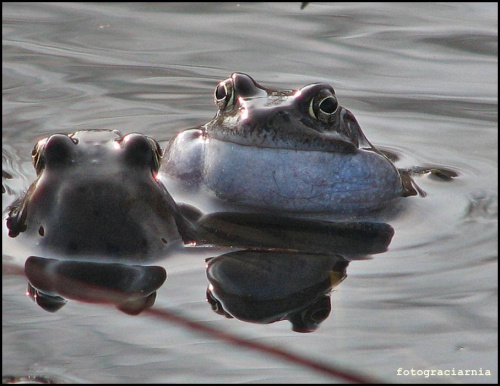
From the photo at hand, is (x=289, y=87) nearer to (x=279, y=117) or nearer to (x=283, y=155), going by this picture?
(x=283, y=155)

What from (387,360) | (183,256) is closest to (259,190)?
(183,256)

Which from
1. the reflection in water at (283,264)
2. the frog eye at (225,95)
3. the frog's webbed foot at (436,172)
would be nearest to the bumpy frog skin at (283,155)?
the frog eye at (225,95)

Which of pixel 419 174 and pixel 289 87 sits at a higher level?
pixel 419 174

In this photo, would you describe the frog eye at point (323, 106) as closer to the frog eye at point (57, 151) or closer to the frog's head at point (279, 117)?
the frog's head at point (279, 117)

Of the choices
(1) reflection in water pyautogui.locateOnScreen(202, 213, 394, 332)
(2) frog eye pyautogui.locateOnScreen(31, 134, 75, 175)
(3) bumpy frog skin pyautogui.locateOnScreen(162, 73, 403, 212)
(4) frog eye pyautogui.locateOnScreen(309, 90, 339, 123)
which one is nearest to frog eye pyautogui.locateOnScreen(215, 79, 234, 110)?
(3) bumpy frog skin pyautogui.locateOnScreen(162, 73, 403, 212)

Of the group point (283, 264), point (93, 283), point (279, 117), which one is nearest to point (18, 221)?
point (93, 283)

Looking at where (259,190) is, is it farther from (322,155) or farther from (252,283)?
(252,283)
